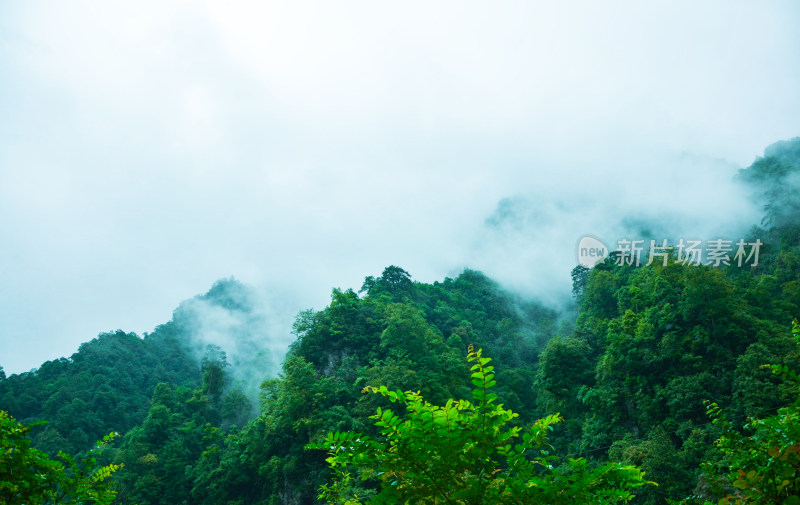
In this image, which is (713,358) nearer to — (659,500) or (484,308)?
(659,500)

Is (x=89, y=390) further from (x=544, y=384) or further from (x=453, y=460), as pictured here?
(x=453, y=460)

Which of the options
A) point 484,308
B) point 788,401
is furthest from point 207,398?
point 788,401

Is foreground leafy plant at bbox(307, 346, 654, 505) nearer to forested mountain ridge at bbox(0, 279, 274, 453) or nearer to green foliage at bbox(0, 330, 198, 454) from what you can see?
green foliage at bbox(0, 330, 198, 454)

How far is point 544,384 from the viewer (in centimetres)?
2361

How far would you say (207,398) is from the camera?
30406 mm

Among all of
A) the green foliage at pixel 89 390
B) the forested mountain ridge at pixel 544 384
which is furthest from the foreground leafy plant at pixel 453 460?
the green foliage at pixel 89 390

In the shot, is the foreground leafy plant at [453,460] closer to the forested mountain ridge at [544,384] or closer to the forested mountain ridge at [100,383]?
the forested mountain ridge at [544,384]

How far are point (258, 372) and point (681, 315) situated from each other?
121 feet

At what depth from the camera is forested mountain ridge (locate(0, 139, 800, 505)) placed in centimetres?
1722

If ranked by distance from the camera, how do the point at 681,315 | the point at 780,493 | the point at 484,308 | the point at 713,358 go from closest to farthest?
the point at 780,493 < the point at 713,358 < the point at 681,315 < the point at 484,308

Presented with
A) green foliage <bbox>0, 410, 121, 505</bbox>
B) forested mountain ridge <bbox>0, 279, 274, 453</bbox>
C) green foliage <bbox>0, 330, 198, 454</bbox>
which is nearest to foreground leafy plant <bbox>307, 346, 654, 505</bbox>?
green foliage <bbox>0, 410, 121, 505</bbox>

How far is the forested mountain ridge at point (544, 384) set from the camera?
56.5 ft

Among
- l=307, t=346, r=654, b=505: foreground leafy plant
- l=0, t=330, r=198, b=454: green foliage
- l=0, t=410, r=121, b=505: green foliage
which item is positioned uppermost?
l=0, t=330, r=198, b=454: green foliage

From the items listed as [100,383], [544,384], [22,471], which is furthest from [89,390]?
[22,471]
